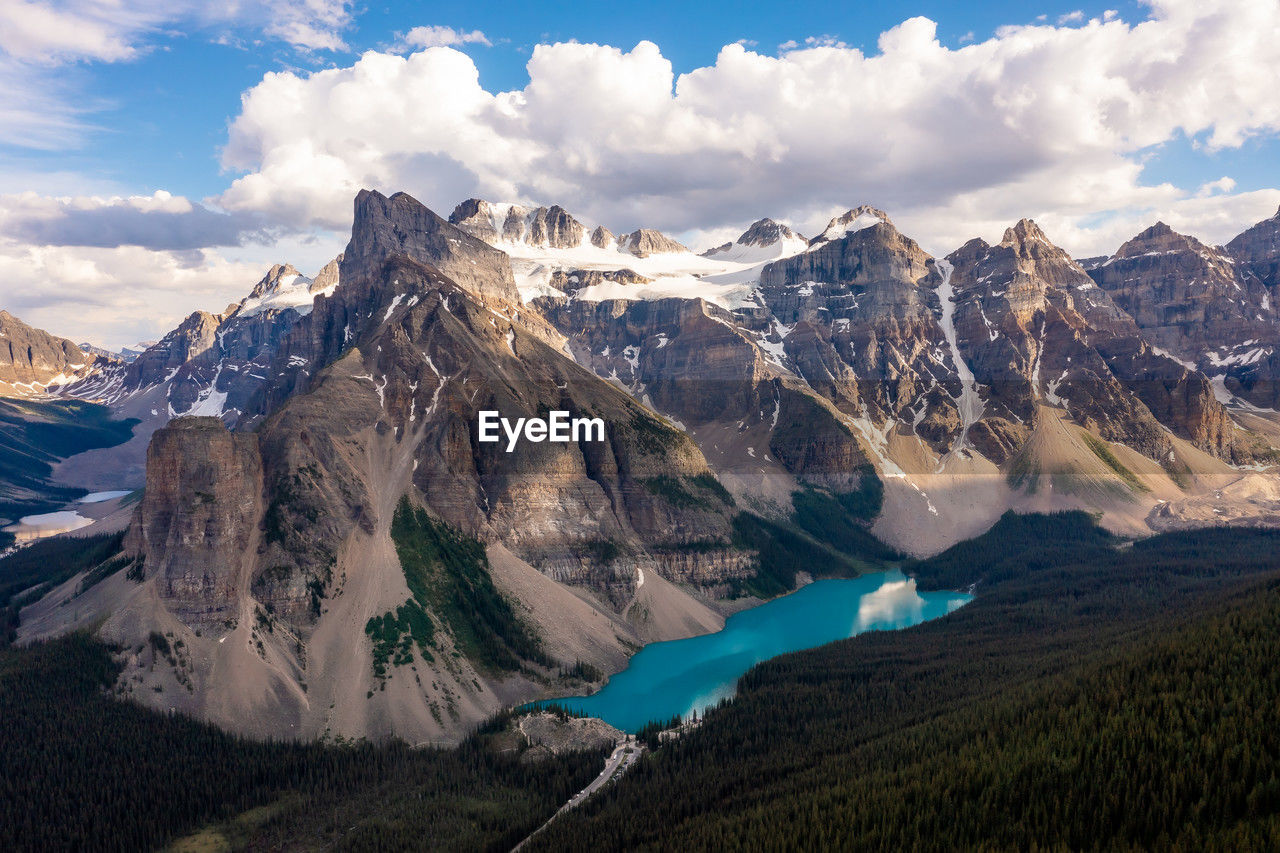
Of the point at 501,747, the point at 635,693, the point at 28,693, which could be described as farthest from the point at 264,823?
the point at 635,693

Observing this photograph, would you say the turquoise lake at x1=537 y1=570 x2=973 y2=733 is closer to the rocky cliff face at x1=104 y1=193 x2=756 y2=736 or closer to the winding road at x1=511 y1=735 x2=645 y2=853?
the rocky cliff face at x1=104 y1=193 x2=756 y2=736

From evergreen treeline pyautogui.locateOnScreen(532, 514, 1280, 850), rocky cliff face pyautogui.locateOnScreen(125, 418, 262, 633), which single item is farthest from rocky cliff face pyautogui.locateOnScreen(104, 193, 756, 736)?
evergreen treeline pyautogui.locateOnScreen(532, 514, 1280, 850)

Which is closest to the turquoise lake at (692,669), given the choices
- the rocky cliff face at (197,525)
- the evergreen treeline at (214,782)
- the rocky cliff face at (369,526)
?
the rocky cliff face at (369,526)

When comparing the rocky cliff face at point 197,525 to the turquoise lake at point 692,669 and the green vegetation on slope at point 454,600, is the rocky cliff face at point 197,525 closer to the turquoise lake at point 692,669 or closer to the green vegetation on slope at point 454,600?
the green vegetation on slope at point 454,600

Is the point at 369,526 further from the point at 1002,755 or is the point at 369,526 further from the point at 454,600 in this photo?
the point at 1002,755

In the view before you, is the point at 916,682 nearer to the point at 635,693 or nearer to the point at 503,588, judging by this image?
the point at 635,693

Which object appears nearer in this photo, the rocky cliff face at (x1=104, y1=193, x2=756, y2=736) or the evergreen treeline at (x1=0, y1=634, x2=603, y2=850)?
the evergreen treeline at (x1=0, y1=634, x2=603, y2=850)
